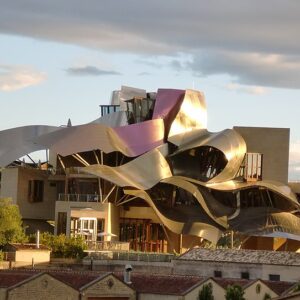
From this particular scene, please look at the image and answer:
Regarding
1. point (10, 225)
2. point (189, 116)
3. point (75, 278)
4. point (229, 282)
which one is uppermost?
point (189, 116)

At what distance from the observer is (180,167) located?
10331 cm

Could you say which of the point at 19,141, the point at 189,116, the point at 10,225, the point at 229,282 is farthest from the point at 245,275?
the point at 19,141

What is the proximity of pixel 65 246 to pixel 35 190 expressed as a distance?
1806cm

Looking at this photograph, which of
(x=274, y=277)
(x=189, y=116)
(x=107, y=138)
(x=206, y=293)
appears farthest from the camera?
(x=189, y=116)

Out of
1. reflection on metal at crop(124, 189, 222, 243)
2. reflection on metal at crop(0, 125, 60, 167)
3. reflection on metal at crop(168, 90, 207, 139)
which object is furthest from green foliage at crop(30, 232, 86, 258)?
reflection on metal at crop(168, 90, 207, 139)

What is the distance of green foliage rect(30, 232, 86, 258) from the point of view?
287 feet

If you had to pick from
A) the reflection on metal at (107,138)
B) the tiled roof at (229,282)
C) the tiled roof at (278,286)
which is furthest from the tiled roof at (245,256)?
the reflection on metal at (107,138)

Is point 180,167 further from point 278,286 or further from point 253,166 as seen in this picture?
point 278,286

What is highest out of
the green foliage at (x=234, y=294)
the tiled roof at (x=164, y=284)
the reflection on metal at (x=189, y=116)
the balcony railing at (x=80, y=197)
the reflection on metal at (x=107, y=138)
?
the reflection on metal at (x=189, y=116)

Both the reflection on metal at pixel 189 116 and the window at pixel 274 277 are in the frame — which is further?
the reflection on metal at pixel 189 116

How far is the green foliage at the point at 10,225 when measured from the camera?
89250mm

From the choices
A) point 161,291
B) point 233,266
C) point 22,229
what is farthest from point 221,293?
point 22,229

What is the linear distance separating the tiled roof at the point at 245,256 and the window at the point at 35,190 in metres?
29.8

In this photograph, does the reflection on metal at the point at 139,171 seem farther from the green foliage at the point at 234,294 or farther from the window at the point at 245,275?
the green foliage at the point at 234,294
